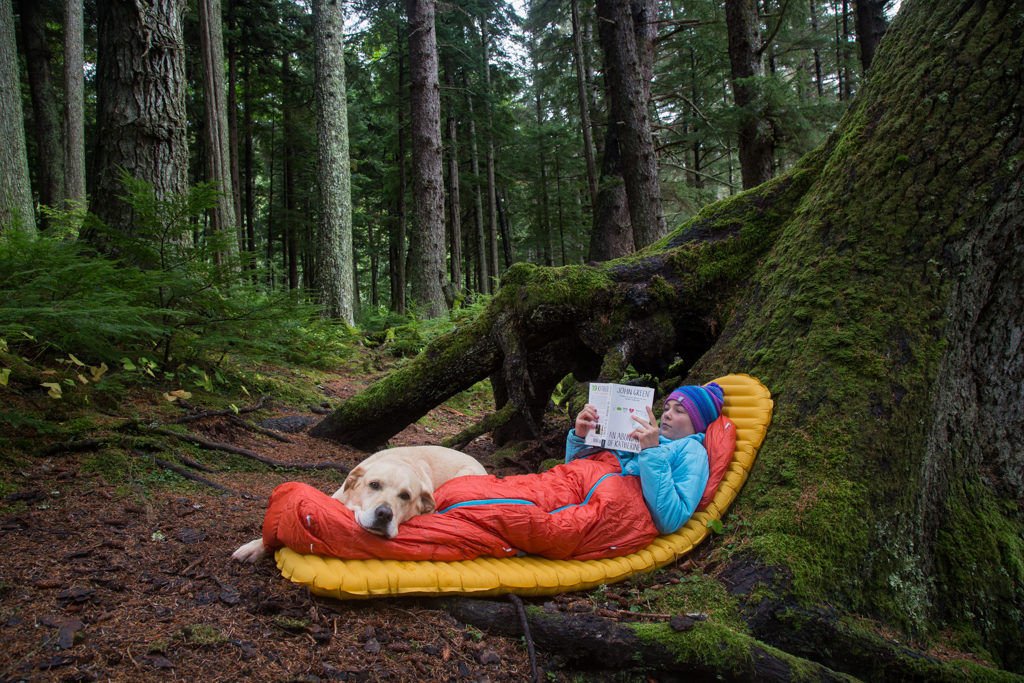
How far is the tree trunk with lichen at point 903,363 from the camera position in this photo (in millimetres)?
2932

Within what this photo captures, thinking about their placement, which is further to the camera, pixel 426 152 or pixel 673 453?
pixel 426 152

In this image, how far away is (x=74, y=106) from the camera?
38.4 ft

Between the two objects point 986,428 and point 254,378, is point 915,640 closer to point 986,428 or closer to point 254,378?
point 986,428

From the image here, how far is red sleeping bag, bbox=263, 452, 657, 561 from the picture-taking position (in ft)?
8.52

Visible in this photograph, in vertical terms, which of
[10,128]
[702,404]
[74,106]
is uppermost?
[74,106]

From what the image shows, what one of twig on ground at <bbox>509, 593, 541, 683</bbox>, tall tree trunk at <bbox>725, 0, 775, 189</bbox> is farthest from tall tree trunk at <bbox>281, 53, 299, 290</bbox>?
twig on ground at <bbox>509, 593, 541, 683</bbox>

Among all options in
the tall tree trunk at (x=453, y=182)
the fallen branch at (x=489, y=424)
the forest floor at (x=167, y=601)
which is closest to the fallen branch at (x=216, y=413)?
the forest floor at (x=167, y=601)

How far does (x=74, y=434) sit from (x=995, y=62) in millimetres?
6908

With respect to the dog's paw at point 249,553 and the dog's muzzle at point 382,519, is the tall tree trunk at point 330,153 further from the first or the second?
the dog's muzzle at point 382,519

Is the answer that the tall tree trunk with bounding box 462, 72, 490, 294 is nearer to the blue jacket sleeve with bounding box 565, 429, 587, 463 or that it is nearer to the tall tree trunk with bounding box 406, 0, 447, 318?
the tall tree trunk with bounding box 406, 0, 447, 318

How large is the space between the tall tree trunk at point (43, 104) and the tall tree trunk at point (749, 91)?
16.7 m

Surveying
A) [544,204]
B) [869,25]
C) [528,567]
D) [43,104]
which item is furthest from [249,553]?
[544,204]

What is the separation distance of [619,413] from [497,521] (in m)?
1.08

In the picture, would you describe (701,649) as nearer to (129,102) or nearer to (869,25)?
(129,102)
